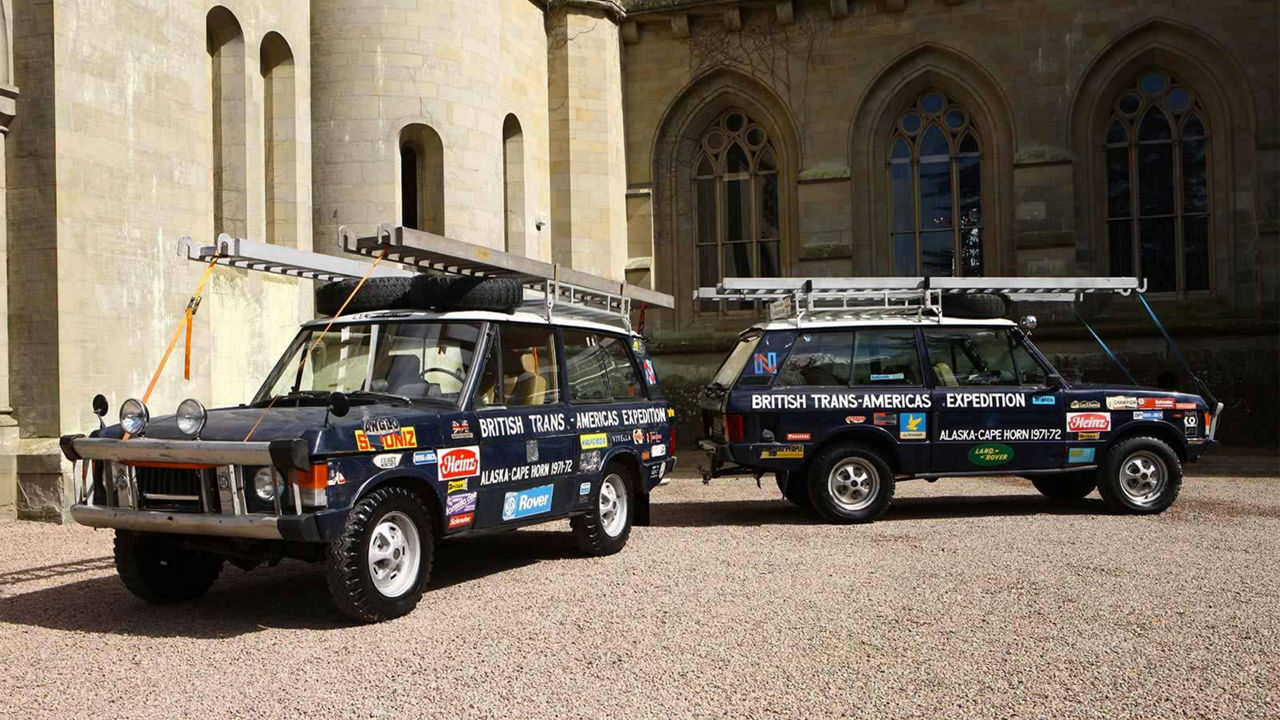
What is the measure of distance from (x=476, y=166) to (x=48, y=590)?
10.2 meters

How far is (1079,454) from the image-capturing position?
10938mm

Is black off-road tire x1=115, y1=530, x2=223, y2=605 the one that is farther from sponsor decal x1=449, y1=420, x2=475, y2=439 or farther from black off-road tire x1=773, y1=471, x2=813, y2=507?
black off-road tire x1=773, y1=471, x2=813, y2=507

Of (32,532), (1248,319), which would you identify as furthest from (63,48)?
(1248,319)

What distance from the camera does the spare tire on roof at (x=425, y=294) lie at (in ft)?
25.7

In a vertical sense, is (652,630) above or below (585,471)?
below

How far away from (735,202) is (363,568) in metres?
16.4

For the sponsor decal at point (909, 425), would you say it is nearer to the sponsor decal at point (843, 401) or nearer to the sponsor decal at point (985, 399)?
the sponsor decal at point (843, 401)

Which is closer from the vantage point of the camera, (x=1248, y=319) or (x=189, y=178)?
(x=189, y=178)

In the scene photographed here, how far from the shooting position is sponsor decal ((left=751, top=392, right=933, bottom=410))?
10594mm

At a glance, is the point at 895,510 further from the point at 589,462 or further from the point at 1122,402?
the point at 589,462

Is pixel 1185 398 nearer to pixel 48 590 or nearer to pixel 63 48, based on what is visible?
pixel 48 590

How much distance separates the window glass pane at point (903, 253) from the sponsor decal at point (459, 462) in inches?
590

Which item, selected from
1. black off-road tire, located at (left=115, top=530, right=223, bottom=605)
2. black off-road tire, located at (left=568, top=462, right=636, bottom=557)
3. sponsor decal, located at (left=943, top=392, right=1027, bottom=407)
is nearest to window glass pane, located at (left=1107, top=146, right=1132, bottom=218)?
sponsor decal, located at (left=943, top=392, right=1027, bottom=407)

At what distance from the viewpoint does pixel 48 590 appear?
25.8 ft
